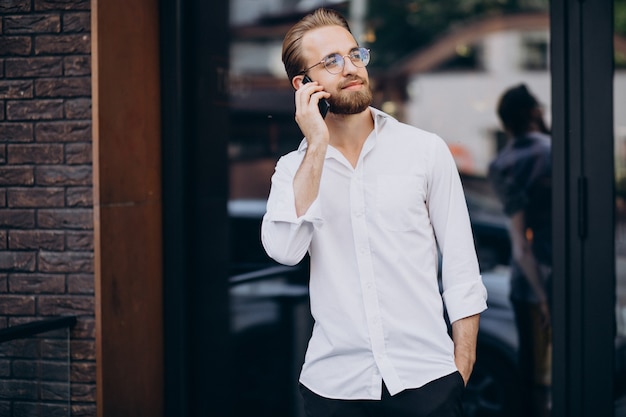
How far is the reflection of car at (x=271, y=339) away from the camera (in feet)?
13.8

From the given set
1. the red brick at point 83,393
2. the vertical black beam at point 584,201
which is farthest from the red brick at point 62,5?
the vertical black beam at point 584,201

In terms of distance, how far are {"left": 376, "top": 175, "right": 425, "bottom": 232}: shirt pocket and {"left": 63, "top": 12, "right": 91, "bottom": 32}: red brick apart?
5.64 feet

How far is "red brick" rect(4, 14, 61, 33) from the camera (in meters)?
3.56

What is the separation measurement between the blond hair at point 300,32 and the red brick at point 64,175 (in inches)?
50.2

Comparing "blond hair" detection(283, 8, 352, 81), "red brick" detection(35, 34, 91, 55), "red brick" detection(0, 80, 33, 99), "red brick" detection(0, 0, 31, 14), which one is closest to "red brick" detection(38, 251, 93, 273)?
"red brick" detection(0, 80, 33, 99)

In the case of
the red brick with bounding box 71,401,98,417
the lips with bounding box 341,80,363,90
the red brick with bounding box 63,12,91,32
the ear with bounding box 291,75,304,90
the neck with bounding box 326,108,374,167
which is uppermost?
the red brick with bounding box 63,12,91,32

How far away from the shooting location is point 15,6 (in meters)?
3.64


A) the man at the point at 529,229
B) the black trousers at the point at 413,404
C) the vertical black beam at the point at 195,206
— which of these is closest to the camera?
the black trousers at the point at 413,404

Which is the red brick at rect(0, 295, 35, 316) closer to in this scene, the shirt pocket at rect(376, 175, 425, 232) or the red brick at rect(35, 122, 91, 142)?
the red brick at rect(35, 122, 91, 142)

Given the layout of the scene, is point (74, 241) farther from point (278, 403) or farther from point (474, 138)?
point (474, 138)

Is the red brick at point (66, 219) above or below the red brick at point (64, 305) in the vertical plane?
above

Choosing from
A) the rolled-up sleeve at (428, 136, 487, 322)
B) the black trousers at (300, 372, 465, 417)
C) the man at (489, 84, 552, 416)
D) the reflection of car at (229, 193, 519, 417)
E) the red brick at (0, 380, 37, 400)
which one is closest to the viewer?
the black trousers at (300, 372, 465, 417)

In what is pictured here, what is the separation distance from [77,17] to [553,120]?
2.11 meters

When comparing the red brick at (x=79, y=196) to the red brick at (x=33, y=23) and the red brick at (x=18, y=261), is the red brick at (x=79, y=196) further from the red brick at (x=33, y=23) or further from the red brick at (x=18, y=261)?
the red brick at (x=33, y=23)
